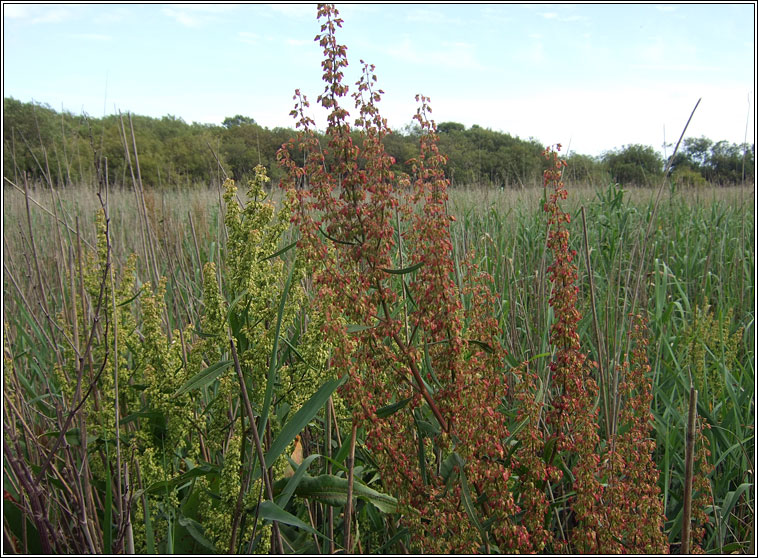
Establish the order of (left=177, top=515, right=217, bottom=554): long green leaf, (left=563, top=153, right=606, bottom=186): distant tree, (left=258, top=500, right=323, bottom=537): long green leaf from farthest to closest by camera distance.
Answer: (left=563, top=153, right=606, bottom=186): distant tree → (left=177, top=515, right=217, bottom=554): long green leaf → (left=258, top=500, right=323, bottom=537): long green leaf

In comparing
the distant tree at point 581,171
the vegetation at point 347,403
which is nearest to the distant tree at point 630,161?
the distant tree at point 581,171

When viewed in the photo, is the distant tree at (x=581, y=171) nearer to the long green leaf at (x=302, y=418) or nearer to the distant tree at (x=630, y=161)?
the distant tree at (x=630, y=161)

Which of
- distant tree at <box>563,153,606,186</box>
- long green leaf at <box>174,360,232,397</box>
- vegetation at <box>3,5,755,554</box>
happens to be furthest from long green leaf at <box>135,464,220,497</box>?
distant tree at <box>563,153,606,186</box>

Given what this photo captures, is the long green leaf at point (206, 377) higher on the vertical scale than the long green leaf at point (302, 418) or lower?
higher

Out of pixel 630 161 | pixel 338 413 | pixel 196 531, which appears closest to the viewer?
pixel 196 531

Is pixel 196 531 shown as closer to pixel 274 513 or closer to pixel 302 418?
pixel 274 513

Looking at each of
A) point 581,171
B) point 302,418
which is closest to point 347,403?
point 302,418

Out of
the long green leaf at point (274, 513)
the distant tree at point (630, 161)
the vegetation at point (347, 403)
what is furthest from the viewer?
the distant tree at point (630, 161)

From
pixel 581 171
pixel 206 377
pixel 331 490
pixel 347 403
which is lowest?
pixel 331 490

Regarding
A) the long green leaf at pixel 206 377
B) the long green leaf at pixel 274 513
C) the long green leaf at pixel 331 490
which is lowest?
the long green leaf at pixel 331 490

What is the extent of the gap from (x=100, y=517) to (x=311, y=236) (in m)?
1.21

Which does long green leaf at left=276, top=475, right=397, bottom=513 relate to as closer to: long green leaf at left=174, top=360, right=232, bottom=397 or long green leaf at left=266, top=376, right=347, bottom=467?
long green leaf at left=266, top=376, right=347, bottom=467

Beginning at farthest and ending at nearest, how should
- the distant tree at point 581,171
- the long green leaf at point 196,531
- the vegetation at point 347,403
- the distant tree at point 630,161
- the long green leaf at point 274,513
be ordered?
the distant tree at point 630,161, the distant tree at point 581,171, the long green leaf at point 196,531, the vegetation at point 347,403, the long green leaf at point 274,513

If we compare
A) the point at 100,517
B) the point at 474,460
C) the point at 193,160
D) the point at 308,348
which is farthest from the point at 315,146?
the point at 193,160
